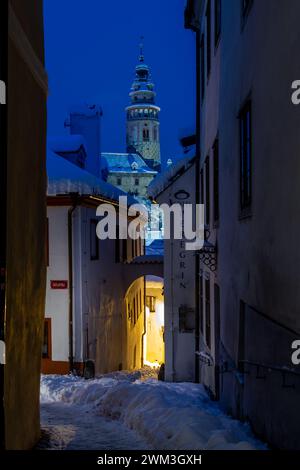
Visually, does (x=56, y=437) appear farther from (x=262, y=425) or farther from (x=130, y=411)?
(x=262, y=425)

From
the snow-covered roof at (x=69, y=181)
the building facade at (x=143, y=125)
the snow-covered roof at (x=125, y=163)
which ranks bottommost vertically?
the snow-covered roof at (x=69, y=181)

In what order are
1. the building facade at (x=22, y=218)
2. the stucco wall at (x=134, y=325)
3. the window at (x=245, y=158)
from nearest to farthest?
the building facade at (x=22, y=218)
the window at (x=245, y=158)
the stucco wall at (x=134, y=325)

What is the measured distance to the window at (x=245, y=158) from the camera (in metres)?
7.63

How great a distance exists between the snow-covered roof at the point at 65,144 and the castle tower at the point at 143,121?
105923 mm

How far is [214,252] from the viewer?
1147 cm

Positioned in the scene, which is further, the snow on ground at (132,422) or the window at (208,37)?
the window at (208,37)

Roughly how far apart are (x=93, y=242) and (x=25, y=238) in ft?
39.4

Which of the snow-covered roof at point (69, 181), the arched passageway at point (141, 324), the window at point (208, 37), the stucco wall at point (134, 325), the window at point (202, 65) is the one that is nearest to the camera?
the window at point (208, 37)

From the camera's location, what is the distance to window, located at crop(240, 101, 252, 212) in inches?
301

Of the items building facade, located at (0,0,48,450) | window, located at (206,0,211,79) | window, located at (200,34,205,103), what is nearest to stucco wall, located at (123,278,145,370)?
window, located at (200,34,205,103)

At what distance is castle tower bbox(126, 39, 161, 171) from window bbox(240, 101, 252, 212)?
120 m

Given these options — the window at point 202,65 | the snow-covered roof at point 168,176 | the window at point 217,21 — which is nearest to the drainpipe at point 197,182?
the window at point 202,65

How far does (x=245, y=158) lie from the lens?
26.3ft

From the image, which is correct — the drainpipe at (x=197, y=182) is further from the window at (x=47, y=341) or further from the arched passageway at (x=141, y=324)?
the arched passageway at (x=141, y=324)
